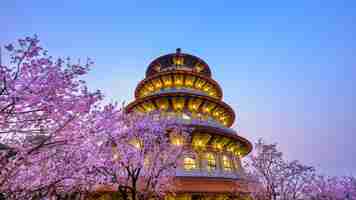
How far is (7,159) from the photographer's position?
22.4ft

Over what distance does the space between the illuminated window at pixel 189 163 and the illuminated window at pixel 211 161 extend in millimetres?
1822

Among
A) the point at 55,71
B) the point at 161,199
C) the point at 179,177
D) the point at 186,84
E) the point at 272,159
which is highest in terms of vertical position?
the point at 186,84

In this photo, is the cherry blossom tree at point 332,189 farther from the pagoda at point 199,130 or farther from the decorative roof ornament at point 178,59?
the decorative roof ornament at point 178,59

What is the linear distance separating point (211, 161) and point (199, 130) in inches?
173

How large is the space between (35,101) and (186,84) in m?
29.9

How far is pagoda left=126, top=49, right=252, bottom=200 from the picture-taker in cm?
2334

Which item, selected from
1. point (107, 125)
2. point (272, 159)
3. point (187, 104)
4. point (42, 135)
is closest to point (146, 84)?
point (187, 104)

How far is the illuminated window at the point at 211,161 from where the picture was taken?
27334mm

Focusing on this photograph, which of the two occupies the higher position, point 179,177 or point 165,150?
point 165,150

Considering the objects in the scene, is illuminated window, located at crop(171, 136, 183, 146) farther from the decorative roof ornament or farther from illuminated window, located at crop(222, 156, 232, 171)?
the decorative roof ornament

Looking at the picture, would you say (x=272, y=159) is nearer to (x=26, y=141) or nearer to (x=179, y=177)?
(x=179, y=177)

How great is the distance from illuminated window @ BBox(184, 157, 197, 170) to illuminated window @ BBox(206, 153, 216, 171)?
5.98 ft

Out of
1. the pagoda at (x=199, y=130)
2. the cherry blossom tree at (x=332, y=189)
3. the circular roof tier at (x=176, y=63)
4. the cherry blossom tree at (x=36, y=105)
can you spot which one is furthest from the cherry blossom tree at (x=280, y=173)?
the circular roof tier at (x=176, y=63)

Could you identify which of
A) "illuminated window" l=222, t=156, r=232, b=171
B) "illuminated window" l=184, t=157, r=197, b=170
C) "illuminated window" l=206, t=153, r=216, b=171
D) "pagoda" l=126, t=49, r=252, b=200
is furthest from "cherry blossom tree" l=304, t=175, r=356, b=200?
"illuminated window" l=184, t=157, r=197, b=170
